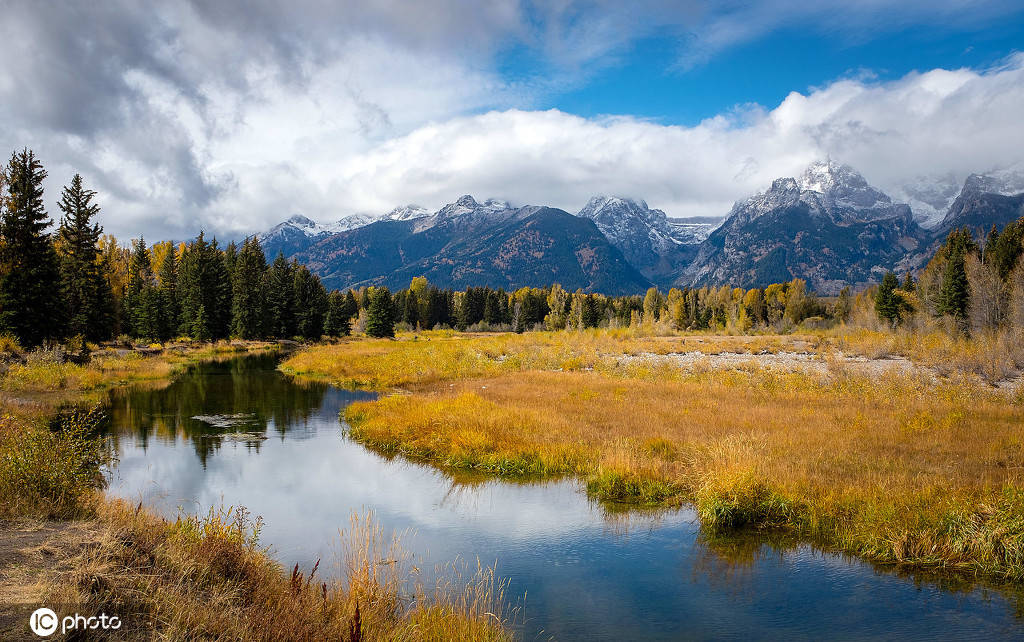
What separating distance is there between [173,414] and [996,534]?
2781 centimetres

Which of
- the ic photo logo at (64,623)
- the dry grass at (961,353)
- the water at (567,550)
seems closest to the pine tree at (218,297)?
the water at (567,550)

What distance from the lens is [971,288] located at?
47.2 metres

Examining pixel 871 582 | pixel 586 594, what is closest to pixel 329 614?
pixel 586 594

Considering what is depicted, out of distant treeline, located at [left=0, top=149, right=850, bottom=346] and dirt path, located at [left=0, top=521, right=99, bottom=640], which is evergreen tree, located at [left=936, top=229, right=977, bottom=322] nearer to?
distant treeline, located at [left=0, top=149, right=850, bottom=346]

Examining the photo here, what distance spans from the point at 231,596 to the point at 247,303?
7512 centimetres

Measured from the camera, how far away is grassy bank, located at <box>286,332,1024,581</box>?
1001 cm

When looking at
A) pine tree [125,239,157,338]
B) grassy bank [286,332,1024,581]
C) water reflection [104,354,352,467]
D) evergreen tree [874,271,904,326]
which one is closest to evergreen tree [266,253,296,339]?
pine tree [125,239,157,338]

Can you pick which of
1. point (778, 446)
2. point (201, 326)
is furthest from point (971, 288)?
point (201, 326)

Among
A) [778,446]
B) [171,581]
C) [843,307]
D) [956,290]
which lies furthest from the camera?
[843,307]

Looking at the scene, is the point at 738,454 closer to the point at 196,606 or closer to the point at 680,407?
the point at 680,407

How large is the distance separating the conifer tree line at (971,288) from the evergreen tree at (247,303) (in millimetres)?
76418

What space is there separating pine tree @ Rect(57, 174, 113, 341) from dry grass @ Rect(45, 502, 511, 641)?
50510 millimetres

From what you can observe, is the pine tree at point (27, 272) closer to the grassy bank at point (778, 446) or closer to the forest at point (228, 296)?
the forest at point (228, 296)

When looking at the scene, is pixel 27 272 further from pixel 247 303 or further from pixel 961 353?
pixel 961 353
